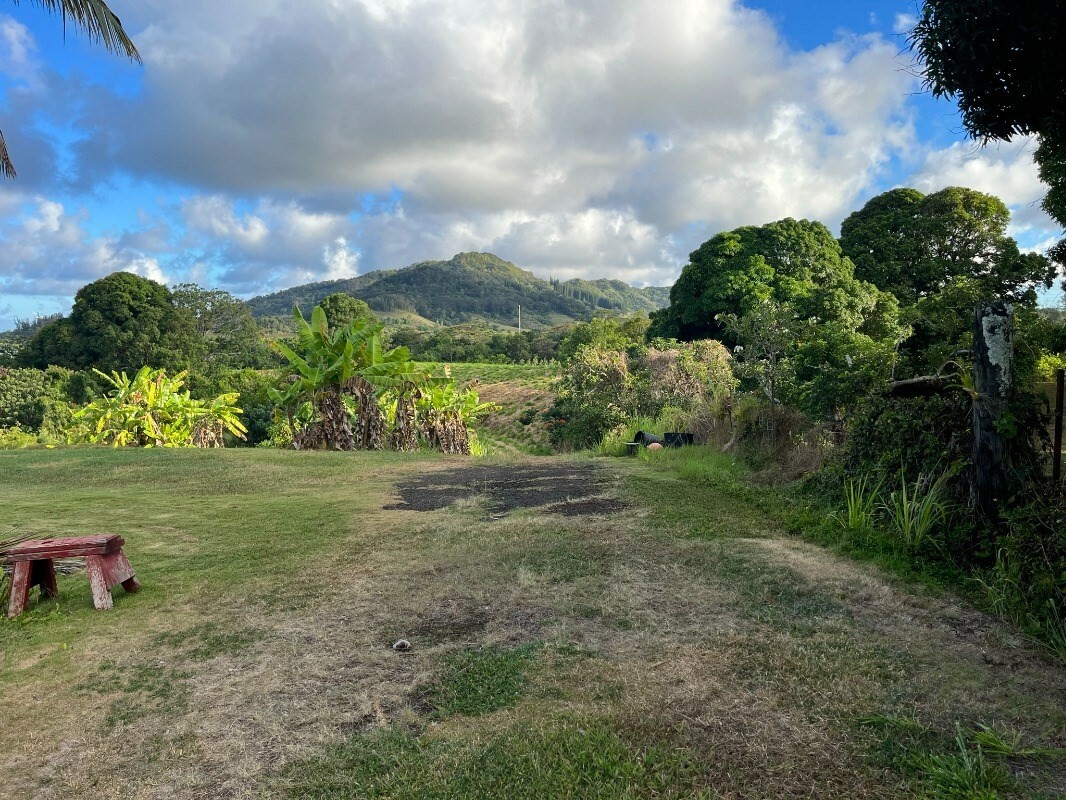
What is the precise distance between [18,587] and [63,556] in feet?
0.99

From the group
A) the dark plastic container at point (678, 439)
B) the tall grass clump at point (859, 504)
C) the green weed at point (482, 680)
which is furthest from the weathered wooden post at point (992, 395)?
the dark plastic container at point (678, 439)

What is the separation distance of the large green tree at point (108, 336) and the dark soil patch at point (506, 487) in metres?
26.2

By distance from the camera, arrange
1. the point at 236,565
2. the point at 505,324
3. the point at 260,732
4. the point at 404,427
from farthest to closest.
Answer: the point at 505,324 → the point at 404,427 → the point at 236,565 → the point at 260,732

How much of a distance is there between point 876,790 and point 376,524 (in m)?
5.54

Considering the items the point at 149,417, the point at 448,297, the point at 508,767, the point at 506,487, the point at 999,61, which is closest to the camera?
the point at 508,767

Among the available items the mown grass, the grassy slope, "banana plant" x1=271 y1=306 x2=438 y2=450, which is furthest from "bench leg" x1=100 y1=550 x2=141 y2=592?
the grassy slope

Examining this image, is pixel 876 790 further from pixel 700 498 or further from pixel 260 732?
pixel 700 498

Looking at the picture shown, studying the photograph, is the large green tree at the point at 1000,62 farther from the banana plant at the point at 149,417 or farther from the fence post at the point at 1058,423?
the banana plant at the point at 149,417

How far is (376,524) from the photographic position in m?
7.24

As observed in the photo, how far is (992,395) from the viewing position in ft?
16.8

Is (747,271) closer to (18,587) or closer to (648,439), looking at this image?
(648,439)

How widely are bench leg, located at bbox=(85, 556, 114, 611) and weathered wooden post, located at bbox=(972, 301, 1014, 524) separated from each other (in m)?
6.24

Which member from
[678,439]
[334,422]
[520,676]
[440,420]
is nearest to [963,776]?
[520,676]

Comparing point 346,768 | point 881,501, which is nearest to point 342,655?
point 346,768
